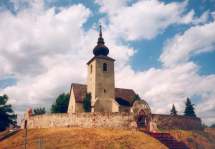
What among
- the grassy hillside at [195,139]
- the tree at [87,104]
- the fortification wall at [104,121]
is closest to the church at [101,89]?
the tree at [87,104]

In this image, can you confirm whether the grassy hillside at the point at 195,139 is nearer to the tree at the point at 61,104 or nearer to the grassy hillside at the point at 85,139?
the grassy hillside at the point at 85,139

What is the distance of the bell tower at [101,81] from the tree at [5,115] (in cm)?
1339

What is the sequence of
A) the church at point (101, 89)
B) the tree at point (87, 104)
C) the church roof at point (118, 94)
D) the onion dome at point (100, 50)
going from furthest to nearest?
the onion dome at point (100, 50), the church roof at point (118, 94), the church at point (101, 89), the tree at point (87, 104)

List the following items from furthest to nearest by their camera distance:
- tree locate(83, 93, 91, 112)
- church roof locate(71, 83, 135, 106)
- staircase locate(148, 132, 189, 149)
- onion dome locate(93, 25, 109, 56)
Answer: onion dome locate(93, 25, 109, 56) → church roof locate(71, 83, 135, 106) → tree locate(83, 93, 91, 112) → staircase locate(148, 132, 189, 149)

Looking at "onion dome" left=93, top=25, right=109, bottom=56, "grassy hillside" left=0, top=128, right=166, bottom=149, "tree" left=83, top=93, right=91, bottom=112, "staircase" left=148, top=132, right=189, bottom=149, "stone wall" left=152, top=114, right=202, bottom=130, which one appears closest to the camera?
"grassy hillside" left=0, top=128, right=166, bottom=149

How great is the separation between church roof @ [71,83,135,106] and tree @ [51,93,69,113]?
361 centimetres

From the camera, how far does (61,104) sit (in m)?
54.7

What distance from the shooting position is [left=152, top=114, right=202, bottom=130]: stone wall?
141 ft

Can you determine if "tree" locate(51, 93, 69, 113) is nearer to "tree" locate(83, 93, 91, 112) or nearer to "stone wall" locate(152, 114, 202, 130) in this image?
"tree" locate(83, 93, 91, 112)

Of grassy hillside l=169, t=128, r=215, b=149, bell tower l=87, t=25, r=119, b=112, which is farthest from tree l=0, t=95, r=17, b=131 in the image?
grassy hillside l=169, t=128, r=215, b=149

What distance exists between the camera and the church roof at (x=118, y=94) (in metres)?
51.2

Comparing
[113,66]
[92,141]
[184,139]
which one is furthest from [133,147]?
[113,66]

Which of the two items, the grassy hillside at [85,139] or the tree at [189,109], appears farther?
the tree at [189,109]

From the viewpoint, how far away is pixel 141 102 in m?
43.2
